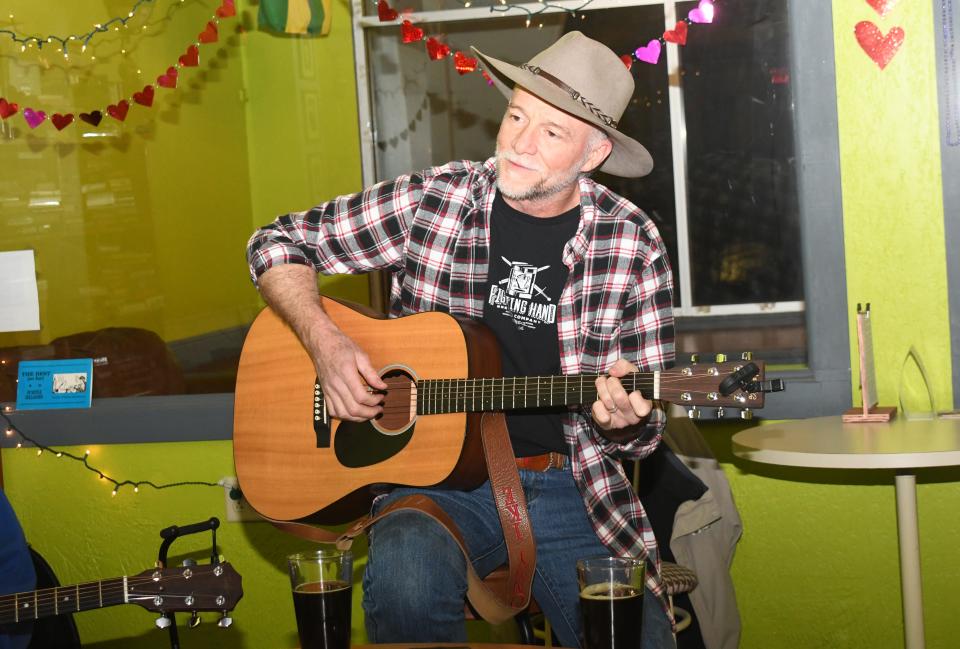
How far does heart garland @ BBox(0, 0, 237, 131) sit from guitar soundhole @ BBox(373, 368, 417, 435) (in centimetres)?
174

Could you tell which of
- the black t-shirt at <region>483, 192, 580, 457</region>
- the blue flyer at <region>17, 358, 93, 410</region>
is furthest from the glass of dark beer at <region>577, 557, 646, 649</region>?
the blue flyer at <region>17, 358, 93, 410</region>

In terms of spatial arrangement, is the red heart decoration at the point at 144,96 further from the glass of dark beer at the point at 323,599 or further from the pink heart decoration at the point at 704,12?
the glass of dark beer at the point at 323,599

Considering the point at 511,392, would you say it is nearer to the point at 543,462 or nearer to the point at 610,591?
the point at 543,462

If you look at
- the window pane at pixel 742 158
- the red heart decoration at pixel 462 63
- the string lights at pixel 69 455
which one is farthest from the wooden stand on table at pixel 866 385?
the string lights at pixel 69 455

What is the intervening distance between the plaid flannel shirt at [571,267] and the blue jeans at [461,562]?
7 cm

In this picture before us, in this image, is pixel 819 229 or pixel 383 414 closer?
pixel 383 414

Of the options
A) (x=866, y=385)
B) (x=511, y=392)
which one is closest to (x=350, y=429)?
(x=511, y=392)

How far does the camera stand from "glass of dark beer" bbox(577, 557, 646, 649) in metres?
1.29

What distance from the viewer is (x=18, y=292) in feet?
11.6

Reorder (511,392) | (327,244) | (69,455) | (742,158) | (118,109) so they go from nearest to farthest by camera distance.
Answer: (511,392), (327,244), (742,158), (69,455), (118,109)

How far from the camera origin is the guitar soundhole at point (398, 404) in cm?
218

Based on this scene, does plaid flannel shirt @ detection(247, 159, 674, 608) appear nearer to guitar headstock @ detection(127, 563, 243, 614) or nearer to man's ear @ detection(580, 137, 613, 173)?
man's ear @ detection(580, 137, 613, 173)

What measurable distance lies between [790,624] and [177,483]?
183cm

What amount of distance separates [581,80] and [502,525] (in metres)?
0.94
